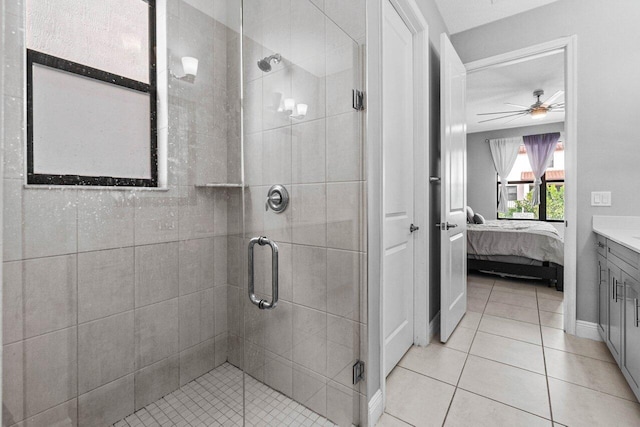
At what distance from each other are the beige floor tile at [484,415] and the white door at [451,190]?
24.7 inches

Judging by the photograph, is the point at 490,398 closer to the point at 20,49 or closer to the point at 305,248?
the point at 305,248

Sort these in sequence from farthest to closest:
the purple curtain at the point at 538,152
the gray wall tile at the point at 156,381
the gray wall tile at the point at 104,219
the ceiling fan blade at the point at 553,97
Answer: the purple curtain at the point at 538,152 → the ceiling fan blade at the point at 553,97 → the gray wall tile at the point at 156,381 → the gray wall tile at the point at 104,219

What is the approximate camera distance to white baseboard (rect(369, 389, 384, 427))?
1431 millimetres

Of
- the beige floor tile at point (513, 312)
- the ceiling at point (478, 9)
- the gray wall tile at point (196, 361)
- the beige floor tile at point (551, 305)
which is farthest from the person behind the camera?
the beige floor tile at point (551, 305)

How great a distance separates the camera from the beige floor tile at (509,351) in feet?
6.39

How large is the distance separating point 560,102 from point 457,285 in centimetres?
491

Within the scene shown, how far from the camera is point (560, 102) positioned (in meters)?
5.26

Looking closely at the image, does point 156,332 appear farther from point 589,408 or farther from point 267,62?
point 589,408

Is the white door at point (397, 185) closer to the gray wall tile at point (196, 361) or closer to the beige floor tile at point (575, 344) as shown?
the gray wall tile at point (196, 361)

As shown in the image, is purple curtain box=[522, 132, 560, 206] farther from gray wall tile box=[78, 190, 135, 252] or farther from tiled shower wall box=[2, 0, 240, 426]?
gray wall tile box=[78, 190, 135, 252]

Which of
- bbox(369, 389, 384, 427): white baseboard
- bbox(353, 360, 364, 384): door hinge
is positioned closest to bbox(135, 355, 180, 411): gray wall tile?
bbox(353, 360, 364, 384): door hinge

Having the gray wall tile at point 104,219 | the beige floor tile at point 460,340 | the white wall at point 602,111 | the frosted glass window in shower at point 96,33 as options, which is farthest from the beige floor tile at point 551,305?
the frosted glass window in shower at point 96,33

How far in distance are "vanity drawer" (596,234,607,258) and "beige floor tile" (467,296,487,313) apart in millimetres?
1089

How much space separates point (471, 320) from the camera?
2.64 m
